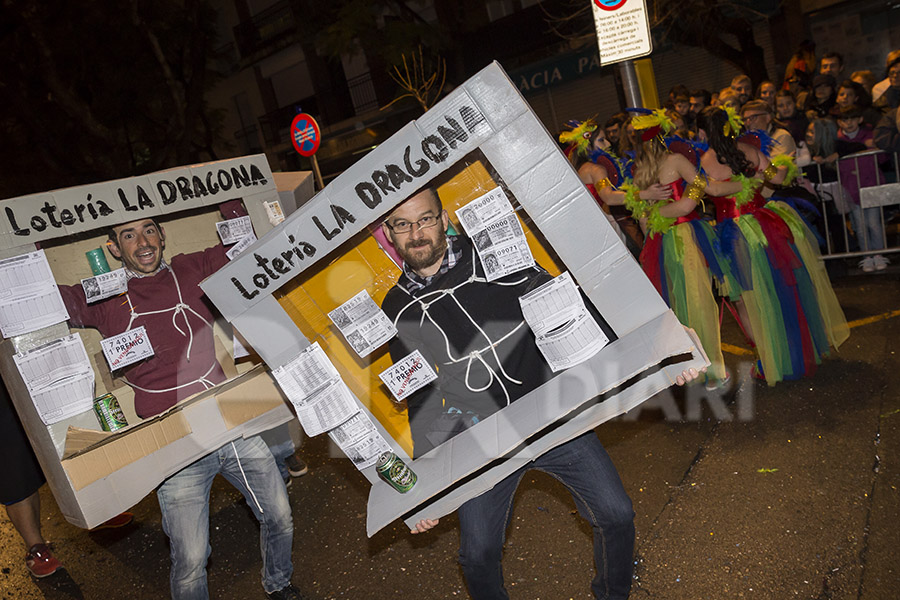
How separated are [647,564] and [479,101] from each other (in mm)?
2325

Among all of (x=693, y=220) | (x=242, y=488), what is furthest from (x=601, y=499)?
(x=693, y=220)

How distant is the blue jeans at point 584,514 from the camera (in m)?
2.52

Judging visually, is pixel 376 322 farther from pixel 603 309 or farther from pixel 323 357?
pixel 603 309

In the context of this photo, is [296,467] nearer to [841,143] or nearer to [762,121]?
[762,121]

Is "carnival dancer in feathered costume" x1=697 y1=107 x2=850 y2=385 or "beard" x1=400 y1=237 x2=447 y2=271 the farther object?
"carnival dancer in feathered costume" x1=697 y1=107 x2=850 y2=385

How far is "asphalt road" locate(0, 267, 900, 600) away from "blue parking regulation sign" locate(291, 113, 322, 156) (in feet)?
26.6

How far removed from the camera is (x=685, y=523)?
136 inches

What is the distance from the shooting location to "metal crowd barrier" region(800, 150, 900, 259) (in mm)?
6559

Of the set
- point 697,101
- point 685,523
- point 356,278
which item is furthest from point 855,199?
point 356,278

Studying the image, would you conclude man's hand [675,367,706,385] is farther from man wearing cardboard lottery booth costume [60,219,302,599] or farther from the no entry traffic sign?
the no entry traffic sign

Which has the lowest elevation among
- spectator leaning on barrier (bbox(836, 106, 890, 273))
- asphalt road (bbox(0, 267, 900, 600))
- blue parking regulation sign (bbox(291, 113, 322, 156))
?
asphalt road (bbox(0, 267, 900, 600))

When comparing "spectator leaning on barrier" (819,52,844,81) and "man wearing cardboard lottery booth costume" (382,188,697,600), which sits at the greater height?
"spectator leaning on barrier" (819,52,844,81)

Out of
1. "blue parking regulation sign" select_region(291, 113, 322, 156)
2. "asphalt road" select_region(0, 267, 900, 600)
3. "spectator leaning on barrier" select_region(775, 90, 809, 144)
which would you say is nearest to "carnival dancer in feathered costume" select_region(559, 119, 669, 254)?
"asphalt road" select_region(0, 267, 900, 600)

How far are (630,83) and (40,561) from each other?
21.8 ft
